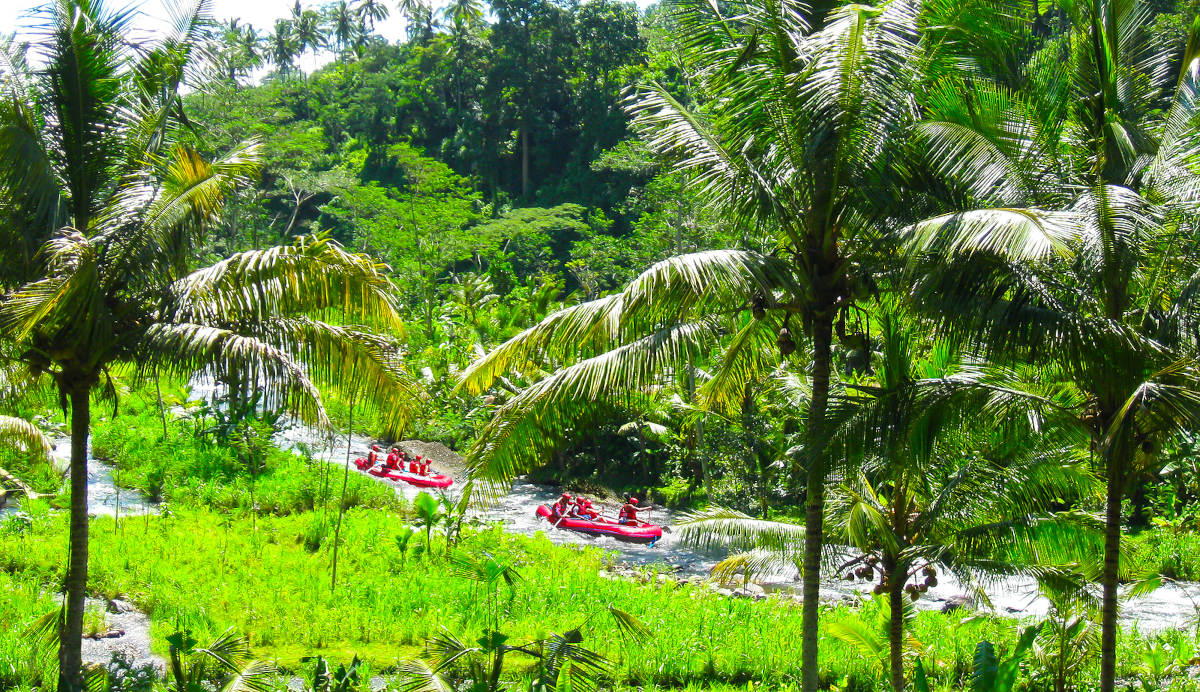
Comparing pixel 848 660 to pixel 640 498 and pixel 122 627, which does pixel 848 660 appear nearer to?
pixel 122 627

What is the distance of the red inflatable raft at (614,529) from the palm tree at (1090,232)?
34.5 feet

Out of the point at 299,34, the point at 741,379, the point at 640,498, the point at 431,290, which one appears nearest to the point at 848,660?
the point at 741,379

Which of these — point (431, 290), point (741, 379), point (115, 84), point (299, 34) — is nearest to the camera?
point (115, 84)

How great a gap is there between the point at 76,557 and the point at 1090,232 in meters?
7.18

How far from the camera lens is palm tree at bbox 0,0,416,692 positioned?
21.1 feet

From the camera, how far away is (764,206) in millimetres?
6344

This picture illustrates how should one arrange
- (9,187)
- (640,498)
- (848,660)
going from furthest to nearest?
(640,498) < (848,660) < (9,187)

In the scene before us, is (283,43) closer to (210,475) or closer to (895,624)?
(210,475)

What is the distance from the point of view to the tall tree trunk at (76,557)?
6.93 meters

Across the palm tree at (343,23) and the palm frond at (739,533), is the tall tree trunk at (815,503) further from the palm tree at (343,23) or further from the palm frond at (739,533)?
the palm tree at (343,23)

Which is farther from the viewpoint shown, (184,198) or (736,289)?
(184,198)

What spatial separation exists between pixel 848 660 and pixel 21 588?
27.9 ft

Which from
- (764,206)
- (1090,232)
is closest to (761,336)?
(764,206)

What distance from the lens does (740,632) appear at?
1016 centimetres
